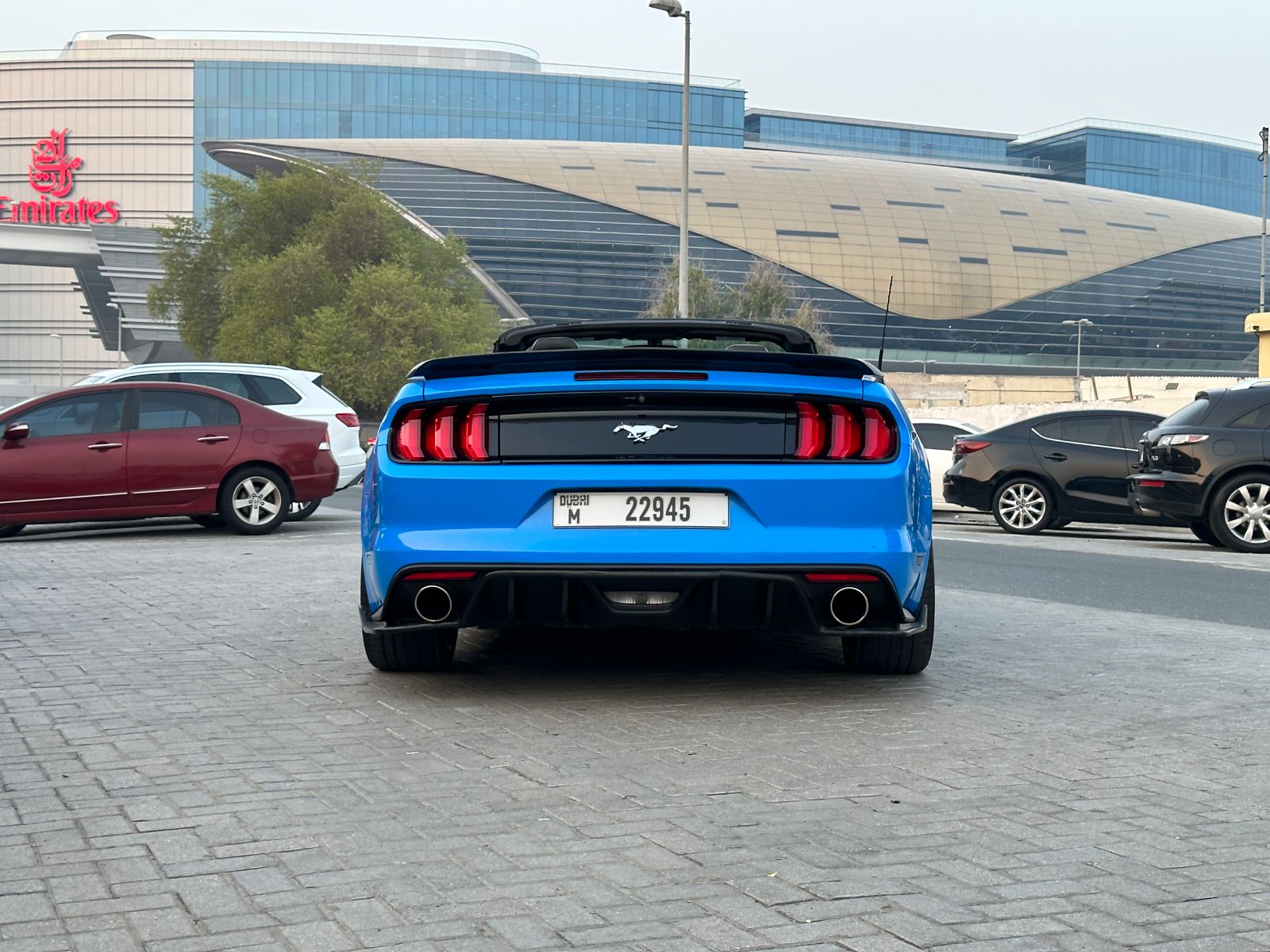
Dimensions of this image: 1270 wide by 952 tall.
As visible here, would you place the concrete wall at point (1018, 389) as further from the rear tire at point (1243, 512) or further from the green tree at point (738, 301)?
the rear tire at point (1243, 512)

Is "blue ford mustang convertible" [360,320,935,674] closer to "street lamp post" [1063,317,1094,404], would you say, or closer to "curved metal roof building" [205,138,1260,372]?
"curved metal roof building" [205,138,1260,372]

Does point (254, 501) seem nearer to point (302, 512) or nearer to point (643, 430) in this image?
point (302, 512)

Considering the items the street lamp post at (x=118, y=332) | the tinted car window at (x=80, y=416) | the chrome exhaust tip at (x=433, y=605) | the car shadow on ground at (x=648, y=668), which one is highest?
the street lamp post at (x=118, y=332)

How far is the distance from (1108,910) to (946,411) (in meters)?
42.6

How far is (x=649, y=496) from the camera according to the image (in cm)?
544

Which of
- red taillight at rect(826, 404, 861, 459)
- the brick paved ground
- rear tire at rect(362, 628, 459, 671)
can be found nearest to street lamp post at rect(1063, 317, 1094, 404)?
the brick paved ground

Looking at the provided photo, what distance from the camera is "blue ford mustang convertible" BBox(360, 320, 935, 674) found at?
5.39 metres

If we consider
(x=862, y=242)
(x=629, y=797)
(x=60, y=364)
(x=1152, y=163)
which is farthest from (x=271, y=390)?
(x=1152, y=163)

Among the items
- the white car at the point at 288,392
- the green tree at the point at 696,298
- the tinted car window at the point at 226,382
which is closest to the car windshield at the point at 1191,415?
the white car at the point at 288,392

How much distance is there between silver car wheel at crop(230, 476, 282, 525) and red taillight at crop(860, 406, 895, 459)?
9.89 metres

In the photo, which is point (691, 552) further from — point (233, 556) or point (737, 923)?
point (233, 556)

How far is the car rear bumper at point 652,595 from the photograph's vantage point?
5.37 meters

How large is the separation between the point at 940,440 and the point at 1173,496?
322 inches

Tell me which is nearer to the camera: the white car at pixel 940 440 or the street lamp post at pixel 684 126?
the white car at pixel 940 440
